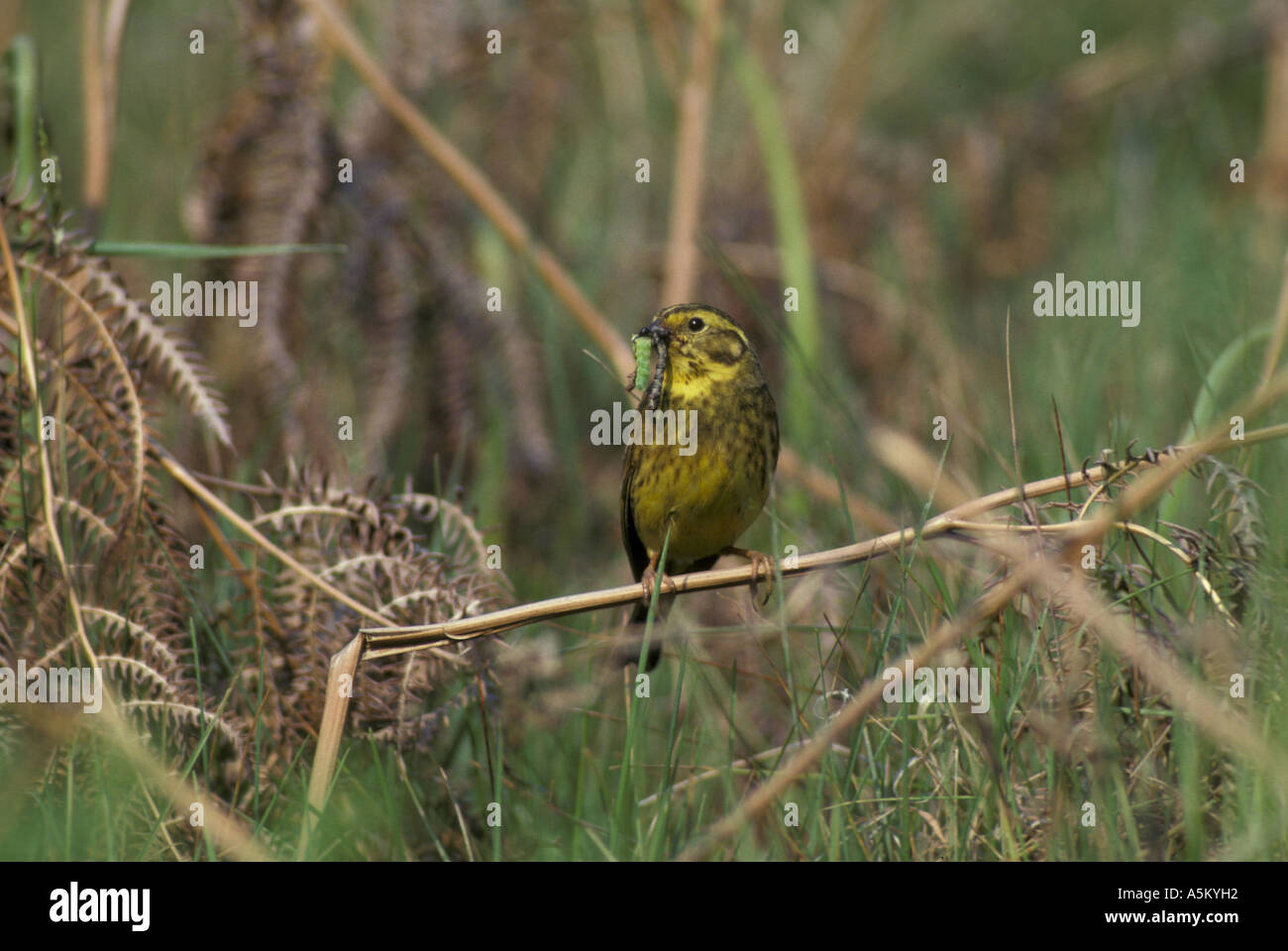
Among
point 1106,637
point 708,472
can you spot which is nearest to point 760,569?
point 708,472

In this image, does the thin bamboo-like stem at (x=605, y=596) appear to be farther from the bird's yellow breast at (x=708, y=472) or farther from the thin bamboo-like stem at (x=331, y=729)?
the bird's yellow breast at (x=708, y=472)

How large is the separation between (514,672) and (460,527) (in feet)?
1.96

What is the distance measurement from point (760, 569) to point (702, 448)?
1.73 ft

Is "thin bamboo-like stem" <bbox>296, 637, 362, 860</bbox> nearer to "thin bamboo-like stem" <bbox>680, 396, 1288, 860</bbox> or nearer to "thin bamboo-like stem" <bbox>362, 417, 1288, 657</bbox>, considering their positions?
"thin bamboo-like stem" <bbox>362, 417, 1288, 657</bbox>

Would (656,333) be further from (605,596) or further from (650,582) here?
(605,596)

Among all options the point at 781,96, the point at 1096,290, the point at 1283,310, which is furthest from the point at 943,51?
the point at 1283,310

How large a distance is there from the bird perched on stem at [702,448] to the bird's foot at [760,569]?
0.4 inches

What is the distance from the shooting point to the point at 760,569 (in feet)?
11.5

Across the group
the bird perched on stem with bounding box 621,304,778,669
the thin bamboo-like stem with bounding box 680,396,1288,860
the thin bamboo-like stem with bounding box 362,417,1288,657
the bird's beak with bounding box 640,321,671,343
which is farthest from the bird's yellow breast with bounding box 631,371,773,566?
the thin bamboo-like stem with bounding box 680,396,1288,860

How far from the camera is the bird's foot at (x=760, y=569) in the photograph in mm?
3467

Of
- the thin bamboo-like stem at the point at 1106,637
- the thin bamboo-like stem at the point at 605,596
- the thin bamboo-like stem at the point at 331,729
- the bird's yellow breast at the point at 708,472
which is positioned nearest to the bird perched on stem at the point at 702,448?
the bird's yellow breast at the point at 708,472

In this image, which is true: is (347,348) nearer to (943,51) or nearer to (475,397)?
(475,397)

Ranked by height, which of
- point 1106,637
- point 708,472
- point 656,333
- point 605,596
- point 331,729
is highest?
point 656,333

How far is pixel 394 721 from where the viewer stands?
328 centimetres
